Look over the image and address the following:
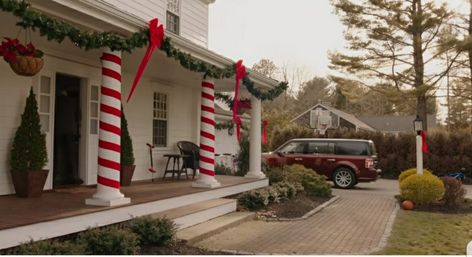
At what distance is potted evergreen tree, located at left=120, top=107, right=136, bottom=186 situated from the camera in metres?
10.5

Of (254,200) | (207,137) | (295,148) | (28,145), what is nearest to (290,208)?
(254,200)

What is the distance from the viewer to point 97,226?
6605 millimetres

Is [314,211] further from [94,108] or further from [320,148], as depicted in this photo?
[320,148]

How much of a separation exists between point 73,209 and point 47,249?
1.46 meters

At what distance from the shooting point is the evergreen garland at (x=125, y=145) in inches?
420

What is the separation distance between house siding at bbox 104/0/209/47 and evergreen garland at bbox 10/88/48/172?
412 centimetres

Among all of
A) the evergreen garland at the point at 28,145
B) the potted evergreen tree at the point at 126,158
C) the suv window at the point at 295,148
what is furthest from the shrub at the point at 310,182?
the evergreen garland at the point at 28,145

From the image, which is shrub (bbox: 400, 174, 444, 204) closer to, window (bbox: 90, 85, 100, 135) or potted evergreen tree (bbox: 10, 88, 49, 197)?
window (bbox: 90, 85, 100, 135)

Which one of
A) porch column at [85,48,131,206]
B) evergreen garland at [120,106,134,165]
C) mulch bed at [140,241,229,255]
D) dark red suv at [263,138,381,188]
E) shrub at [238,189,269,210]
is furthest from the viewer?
dark red suv at [263,138,381,188]

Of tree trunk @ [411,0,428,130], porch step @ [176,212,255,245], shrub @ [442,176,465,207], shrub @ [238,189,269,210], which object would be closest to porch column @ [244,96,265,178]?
shrub @ [238,189,269,210]

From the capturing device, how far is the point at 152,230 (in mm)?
6895

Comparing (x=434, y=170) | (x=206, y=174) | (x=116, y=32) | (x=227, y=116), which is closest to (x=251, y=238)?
(x=206, y=174)

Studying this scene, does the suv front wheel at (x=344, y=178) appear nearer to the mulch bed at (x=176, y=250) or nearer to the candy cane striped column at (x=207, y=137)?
the candy cane striped column at (x=207, y=137)

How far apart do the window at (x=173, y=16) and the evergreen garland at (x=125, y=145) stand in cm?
399
